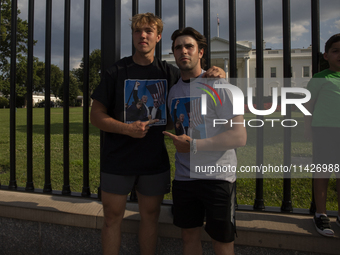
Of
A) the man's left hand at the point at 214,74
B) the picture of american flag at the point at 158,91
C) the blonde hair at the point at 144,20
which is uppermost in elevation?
the blonde hair at the point at 144,20

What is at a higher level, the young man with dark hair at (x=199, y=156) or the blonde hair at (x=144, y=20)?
the blonde hair at (x=144, y=20)

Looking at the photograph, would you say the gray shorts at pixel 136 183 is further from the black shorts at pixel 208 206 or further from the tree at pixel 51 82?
the tree at pixel 51 82

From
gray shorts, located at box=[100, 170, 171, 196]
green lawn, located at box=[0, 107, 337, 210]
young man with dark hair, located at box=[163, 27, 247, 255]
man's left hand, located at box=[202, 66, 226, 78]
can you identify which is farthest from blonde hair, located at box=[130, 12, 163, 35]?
green lawn, located at box=[0, 107, 337, 210]

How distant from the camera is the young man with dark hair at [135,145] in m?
2.08

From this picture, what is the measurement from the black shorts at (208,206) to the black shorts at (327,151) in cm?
81

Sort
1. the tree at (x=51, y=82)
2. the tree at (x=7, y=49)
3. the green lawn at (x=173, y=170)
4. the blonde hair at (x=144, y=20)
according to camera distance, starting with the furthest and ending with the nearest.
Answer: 1. the tree at (x=51, y=82)
2. the tree at (x=7, y=49)
3. the green lawn at (x=173, y=170)
4. the blonde hair at (x=144, y=20)

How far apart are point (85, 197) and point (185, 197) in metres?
1.27

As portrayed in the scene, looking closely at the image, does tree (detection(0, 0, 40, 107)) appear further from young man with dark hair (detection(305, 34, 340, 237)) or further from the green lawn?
young man with dark hair (detection(305, 34, 340, 237))

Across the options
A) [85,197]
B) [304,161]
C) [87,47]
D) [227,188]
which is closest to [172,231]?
[227,188]

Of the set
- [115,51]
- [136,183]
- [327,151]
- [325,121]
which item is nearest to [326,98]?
[325,121]

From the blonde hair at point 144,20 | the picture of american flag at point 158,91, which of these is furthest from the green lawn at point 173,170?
the blonde hair at point 144,20

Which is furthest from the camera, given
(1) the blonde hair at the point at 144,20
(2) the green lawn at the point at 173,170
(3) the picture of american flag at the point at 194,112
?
(2) the green lawn at the point at 173,170

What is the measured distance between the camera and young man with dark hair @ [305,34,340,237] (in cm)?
211

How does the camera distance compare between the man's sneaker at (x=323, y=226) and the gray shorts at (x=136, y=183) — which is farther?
the gray shorts at (x=136, y=183)
